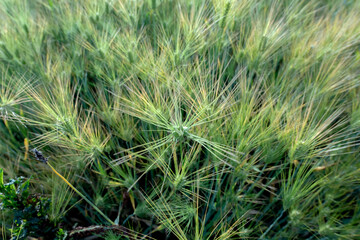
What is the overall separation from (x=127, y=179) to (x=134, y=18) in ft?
2.16

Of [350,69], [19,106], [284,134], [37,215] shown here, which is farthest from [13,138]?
[350,69]

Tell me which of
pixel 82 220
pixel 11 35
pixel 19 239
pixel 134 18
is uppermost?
pixel 134 18

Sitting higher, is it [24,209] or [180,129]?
[180,129]

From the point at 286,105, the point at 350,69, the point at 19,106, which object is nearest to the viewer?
the point at 286,105

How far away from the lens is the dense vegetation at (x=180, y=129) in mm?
930

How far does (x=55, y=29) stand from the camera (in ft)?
4.61

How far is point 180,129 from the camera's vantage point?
2.76 ft

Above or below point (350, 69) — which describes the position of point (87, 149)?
below

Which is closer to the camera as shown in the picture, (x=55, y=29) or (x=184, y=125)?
(x=184, y=125)

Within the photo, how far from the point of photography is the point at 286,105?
3.22 feet

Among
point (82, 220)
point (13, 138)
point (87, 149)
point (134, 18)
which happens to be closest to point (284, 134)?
point (87, 149)

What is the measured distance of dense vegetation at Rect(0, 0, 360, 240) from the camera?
0.93 m

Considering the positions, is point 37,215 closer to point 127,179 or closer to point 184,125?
point 127,179

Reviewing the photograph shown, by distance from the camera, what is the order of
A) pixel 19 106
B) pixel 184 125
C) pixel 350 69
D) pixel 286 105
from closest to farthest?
pixel 184 125 < pixel 286 105 < pixel 350 69 < pixel 19 106
